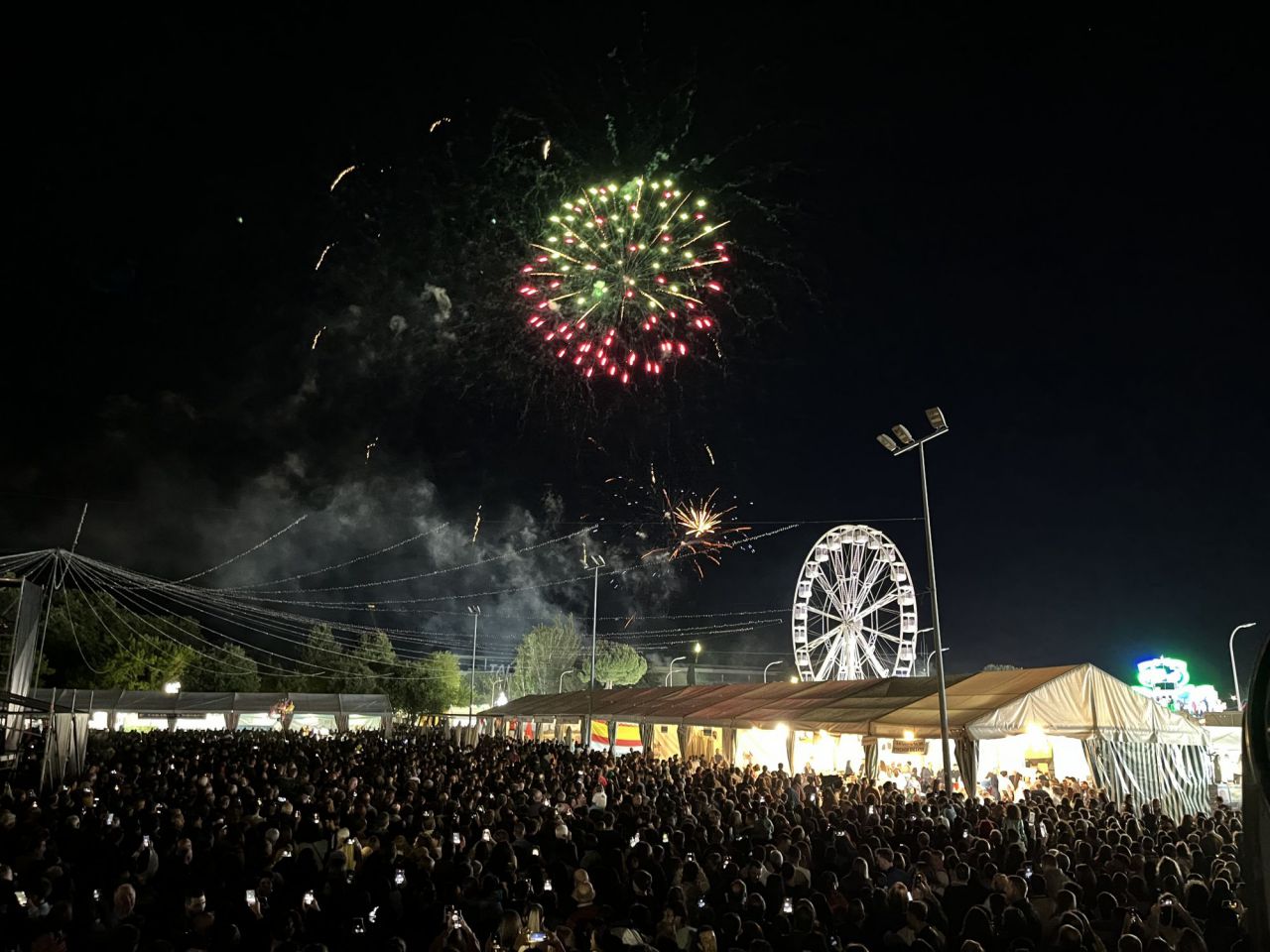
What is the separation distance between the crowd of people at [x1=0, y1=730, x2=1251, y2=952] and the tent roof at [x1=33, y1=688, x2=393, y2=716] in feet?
124

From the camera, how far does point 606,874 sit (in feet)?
33.2

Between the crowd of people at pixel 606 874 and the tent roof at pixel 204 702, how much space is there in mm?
37730

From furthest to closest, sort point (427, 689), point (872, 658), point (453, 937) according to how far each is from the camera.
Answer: point (427, 689)
point (872, 658)
point (453, 937)

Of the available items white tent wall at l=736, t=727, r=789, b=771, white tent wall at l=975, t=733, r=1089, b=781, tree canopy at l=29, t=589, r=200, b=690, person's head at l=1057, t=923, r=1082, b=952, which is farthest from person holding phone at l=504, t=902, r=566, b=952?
tree canopy at l=29, t=589, r=200, b=690

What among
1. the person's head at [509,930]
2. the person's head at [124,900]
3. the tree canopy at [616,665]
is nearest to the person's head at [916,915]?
the person's head at [509,930]

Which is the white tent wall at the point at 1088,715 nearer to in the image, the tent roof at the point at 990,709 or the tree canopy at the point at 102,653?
the tent roof at the point at 990,709

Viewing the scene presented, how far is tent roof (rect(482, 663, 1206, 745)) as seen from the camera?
67.5 feet

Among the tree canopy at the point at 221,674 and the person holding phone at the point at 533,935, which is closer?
the person holding phone at the point at 533,935

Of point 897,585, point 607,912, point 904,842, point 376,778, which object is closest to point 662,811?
point 904,842

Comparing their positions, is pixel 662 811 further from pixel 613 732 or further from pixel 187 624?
pixel 187 624

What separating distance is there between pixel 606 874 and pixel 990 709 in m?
13.5

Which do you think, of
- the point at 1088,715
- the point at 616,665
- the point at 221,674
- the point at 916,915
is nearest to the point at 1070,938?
the point at 916,915

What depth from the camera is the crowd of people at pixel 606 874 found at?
7773 mm

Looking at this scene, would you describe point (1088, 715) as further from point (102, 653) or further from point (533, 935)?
point (102, 653)
